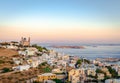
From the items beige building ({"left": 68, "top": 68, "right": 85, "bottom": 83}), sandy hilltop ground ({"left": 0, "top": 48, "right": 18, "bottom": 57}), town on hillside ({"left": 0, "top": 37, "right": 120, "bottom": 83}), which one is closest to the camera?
beige building ({"left": 68, "top": 68, "right": 85, "bottom": 83})

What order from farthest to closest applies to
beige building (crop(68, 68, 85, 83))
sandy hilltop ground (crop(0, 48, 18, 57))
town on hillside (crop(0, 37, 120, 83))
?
sandy hilltop ground (crop(0, 48, 18, 57)) → town on hillside (crop(0, 37, 120, 83)) → beige building (crop(68, 68, 85, 83))

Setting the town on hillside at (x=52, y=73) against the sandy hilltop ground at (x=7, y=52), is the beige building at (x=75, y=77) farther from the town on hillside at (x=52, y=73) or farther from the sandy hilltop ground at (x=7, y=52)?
the sandy hilltop ground at (x=7, y=52)

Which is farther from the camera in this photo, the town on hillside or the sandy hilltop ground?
the sandy hilltop ground

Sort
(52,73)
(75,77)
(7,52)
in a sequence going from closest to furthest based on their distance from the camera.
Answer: (75,77) → (52,73) → (7,52)

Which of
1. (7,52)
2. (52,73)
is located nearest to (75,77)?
(52,73)

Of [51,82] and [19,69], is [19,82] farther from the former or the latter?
[19,69]

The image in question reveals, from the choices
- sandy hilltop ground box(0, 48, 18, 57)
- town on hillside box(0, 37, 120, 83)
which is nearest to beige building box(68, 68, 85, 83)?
town on hillside box(0, 37, 120, 83)

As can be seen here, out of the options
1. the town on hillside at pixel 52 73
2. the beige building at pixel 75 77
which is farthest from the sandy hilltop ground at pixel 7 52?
the beige building at pixel 75 77

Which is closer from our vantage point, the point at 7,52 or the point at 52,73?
the point at 52,73

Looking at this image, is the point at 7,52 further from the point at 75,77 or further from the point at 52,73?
the point at 75,77

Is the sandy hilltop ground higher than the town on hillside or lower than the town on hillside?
higher

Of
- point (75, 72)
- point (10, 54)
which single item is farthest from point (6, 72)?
point (10, 54)

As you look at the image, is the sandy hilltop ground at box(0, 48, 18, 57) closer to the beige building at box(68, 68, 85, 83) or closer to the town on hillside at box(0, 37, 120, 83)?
the town on hillside at box(0, 37, 120, 83)
